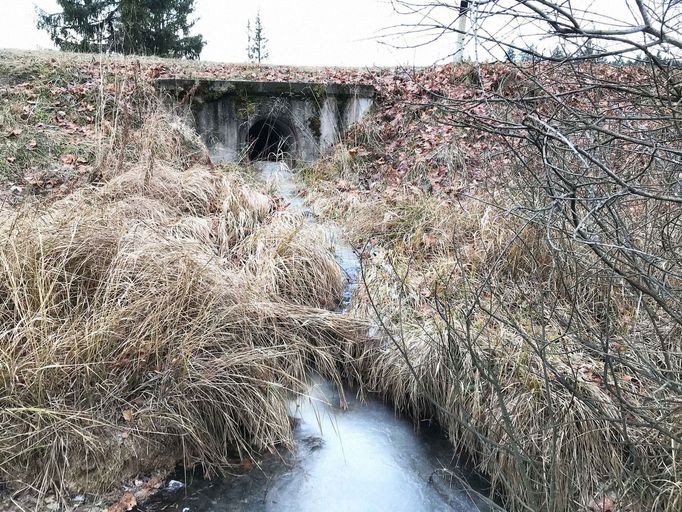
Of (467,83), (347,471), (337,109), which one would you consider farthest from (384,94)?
(347,471)

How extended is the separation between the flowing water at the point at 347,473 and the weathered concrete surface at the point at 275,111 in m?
5.60

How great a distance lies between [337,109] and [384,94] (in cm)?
90

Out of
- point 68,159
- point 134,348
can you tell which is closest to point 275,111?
point 68,159

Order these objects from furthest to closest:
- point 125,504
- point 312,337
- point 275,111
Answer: point 275,111 < point 312,337 < point 125,504

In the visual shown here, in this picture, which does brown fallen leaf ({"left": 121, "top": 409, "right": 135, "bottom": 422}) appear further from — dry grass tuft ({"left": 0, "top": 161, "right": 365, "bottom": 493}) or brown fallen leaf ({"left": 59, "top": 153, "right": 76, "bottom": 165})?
brown fallen leaf ({"left": 59, "top": 153, "right": 76, "bottom": 165})

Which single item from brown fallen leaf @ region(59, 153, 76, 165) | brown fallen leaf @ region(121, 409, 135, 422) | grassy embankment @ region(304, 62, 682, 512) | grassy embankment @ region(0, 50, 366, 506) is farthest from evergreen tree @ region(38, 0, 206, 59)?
brown fallen leaf @ region(121, 409, 135, 422)

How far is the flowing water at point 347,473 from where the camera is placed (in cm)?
289

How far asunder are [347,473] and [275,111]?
7.05 metres

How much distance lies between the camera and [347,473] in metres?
3.13

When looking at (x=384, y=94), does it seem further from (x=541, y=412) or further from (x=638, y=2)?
(x=638, y=2)

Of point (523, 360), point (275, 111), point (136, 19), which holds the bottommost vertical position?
point (523, 360)

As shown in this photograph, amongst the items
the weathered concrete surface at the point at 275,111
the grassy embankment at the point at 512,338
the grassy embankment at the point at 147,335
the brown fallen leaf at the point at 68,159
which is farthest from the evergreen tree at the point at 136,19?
the grassy embankment at the point at 147,335

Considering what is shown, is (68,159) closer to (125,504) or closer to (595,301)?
(125,504)

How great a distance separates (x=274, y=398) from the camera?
3324 millimetres
